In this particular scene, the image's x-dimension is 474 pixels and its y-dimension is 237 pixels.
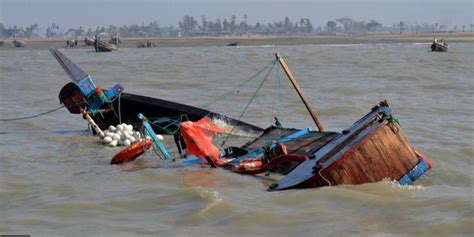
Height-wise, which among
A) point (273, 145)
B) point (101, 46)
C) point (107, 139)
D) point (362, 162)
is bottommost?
point (101, 46)

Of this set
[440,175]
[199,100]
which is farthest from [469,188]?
[199,100]

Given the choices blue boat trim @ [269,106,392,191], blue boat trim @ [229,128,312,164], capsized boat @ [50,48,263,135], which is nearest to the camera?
blue boat trim @ [269,106,392,191]

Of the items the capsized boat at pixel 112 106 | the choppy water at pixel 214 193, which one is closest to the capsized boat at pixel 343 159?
the choppy water at pixel 214 193

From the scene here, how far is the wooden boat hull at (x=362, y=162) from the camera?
27.9 ft

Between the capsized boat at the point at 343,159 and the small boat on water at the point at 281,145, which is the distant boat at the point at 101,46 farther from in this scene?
the capsized boat at the point at 343,159

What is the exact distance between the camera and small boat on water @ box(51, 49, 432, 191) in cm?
860

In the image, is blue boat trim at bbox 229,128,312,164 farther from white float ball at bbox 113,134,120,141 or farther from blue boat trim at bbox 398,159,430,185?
white float ball at bbox 113,134,120,141

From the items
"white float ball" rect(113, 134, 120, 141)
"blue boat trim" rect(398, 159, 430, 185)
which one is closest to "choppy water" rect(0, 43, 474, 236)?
"blue boat trim" rect(398, 159, 430, 185)

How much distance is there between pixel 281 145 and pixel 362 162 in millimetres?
1601

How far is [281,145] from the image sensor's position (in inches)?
391

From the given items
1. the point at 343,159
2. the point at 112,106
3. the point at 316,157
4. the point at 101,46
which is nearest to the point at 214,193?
the point at 316,157

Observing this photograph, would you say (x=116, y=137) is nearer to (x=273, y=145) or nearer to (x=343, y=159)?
(x=273, y=145)

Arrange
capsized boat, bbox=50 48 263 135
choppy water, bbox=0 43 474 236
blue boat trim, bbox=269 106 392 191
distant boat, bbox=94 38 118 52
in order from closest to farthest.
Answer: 1. choppy water, bbox=0 43 474 236
2. blue boat trim, bbox=269 106 392 191
3. capsized boat, bbox=50 48 263 135
4. distant boat, bbox=94 38 118 52

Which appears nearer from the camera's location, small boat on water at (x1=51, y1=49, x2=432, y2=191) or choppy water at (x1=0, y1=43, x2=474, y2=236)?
choppy water at (x1=0, y1=43, x2=474, y2=236)
